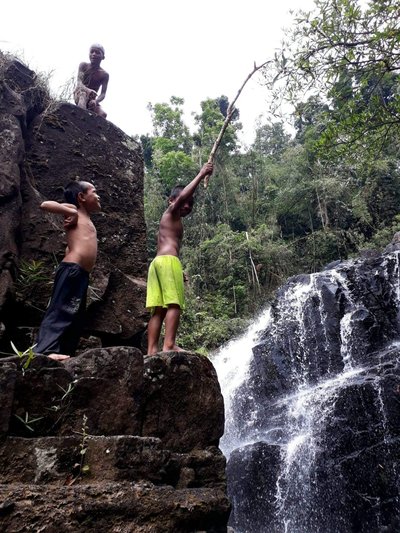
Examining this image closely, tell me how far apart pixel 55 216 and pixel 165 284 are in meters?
1.47

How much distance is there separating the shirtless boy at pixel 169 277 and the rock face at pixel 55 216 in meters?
0.74

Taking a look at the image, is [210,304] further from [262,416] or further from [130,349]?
[130,349]

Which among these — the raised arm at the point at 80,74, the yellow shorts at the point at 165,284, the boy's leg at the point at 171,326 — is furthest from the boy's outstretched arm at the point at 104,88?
the boy's leg at the point at 171,326

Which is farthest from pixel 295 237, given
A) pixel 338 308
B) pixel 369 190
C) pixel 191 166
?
pixel 338 308

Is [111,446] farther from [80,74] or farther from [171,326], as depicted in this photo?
[80,74]

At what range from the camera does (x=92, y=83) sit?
5855mm

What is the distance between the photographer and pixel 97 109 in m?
5.75

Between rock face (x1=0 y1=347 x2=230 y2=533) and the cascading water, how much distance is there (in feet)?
19.2

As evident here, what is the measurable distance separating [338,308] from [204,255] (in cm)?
923

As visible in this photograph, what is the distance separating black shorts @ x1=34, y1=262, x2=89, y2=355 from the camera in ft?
10.9

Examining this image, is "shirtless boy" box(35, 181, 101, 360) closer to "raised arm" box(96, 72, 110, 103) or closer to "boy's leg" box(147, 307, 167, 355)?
"boy's leg" box(147, 307, 167, 355)

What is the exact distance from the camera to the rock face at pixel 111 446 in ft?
7.00

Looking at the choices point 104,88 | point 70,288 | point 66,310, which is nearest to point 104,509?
point 66,310

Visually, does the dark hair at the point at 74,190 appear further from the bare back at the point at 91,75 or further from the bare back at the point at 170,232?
the bare back at the point at 91,75
